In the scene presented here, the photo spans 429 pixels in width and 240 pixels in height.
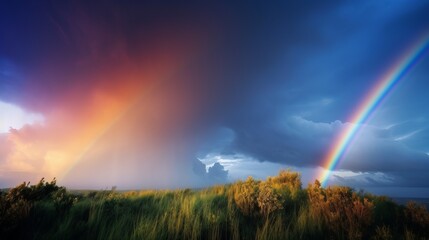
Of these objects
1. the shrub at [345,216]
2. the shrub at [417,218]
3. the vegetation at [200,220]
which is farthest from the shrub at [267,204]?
the shrub at [417,218]

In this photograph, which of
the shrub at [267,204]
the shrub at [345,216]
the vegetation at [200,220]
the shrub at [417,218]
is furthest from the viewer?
the shrub at [267,204]

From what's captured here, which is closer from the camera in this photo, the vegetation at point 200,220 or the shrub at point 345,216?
the vegetation at point 200,220

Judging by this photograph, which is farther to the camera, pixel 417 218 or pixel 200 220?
pixel 417 218

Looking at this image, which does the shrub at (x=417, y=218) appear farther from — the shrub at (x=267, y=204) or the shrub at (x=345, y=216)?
the shrub at (x=267, y=204)

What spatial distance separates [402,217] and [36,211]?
11578 millimetres

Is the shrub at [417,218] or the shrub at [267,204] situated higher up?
the shrub at [267,204]

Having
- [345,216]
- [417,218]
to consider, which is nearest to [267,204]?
[345,216]

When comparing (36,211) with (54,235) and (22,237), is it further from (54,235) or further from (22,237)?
(54,235)

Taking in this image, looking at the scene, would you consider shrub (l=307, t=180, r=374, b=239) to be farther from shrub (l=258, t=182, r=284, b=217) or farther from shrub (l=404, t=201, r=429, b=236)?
shrub (l=404, t=201, r=429, b=236)

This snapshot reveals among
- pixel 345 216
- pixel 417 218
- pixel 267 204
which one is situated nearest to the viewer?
pixel 345 216

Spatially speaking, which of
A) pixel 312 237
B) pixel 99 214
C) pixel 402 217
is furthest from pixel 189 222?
pixel 402 217

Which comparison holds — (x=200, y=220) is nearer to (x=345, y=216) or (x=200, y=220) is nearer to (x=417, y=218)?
(x=345, y=216)

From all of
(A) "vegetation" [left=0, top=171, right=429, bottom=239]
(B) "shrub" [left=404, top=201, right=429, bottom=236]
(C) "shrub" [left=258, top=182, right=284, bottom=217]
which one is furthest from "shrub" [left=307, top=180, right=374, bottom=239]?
(B) "shrub" [left=404, top=201, right=429, bottom=236]

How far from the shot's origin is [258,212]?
7816 millimetres
